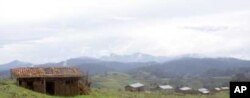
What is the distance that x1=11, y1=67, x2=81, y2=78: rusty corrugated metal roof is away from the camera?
195ft

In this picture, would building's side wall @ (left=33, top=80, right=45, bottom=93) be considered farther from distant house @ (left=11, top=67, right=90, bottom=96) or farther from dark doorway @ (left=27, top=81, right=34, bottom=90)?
dark doorway @ (left=27, top=81, right=34, bottom=90)

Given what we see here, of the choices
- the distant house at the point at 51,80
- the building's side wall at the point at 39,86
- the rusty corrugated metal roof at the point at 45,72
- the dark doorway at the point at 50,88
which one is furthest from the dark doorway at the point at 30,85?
the dark doorway at the point at 50,88

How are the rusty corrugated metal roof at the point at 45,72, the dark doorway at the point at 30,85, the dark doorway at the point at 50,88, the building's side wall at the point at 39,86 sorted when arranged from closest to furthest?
the building's side wall at the point at 39,86 → the dark doorway at the point at 30,85 → the rusty corrugated metal roof at the point at 45,72 → the dark doorway at the point at 50,88

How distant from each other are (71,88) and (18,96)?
39.0 ft

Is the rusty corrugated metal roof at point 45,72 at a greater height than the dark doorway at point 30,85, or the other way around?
the rusty corrugated metal roof at point 45,72

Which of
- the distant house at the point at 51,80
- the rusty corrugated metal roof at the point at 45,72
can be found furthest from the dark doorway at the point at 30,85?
the rusty corrugated metal roof at the point at 45,72

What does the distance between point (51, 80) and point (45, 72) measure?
5.00 feet

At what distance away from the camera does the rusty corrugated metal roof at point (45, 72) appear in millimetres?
59319

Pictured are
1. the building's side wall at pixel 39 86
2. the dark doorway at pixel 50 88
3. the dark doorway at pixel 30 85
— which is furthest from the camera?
the dark doorway at pixel 50 88

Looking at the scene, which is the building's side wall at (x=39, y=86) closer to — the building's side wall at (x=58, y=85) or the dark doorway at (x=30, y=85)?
the building's side wall at (x=58, y=85)

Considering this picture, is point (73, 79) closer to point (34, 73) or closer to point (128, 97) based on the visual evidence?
point (34, 73)

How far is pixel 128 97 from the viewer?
66562mm

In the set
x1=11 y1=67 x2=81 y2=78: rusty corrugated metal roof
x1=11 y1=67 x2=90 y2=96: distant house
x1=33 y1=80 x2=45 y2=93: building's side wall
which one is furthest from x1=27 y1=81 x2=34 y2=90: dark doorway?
x1=11 y1=67 x2=81 y2=78: rusty corrugated metal roof

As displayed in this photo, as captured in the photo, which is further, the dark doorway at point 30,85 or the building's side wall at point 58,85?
the dark doorway at point 30,85
